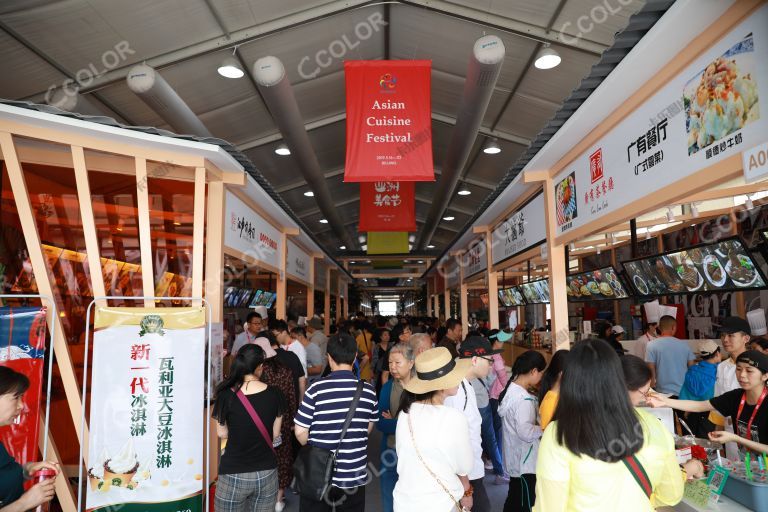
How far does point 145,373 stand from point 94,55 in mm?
4274

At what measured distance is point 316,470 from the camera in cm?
307

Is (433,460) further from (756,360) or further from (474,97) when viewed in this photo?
(474,97)

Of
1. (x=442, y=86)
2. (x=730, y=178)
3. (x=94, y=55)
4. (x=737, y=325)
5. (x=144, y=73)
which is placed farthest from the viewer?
(x=442, y=86)

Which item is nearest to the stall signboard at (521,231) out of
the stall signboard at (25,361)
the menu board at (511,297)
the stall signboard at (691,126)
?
the menu board at (511,297)

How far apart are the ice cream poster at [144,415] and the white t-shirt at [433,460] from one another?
7.37 feet

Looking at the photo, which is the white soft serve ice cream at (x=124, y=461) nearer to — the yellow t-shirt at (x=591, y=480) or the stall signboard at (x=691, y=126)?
the yellow t-shirt at (x=591, y=480)

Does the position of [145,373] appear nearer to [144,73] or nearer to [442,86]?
[144,73]

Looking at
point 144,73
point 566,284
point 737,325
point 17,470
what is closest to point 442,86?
point 566,284

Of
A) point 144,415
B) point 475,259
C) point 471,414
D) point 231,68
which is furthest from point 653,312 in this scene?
point 144,415

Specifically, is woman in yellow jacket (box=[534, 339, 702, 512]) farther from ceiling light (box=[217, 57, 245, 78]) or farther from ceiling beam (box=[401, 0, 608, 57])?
ceiling light (box=[217, 57, 245, 78])

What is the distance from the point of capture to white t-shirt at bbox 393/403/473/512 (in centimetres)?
254

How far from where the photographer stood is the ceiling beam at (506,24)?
6.43 metres

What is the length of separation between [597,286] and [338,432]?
407 cm

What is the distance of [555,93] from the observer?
7887 mm
